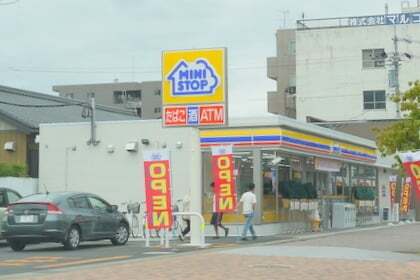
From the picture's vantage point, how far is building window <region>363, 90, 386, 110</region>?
218 feet

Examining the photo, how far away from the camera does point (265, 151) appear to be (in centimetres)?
2788

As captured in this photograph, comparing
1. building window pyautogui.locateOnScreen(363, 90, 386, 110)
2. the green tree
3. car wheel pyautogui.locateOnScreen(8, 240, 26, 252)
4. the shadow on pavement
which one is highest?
building window pyautogui.locateOnScreen(363, 90, 386, 110)

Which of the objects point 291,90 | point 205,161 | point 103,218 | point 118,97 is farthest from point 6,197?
point 118,97

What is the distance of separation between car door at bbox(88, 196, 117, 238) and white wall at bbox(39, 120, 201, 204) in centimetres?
637

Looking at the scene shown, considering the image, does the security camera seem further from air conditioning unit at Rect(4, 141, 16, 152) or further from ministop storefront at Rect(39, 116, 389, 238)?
air conditioning unit at Rect(4, 141, 16, 152)

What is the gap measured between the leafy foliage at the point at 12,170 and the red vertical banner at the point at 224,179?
9.43 m

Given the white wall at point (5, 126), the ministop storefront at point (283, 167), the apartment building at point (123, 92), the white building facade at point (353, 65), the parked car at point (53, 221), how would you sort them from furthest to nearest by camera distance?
the apartment building at point (123, 92)
the white building facade at point (353, 65)
the white wall at point (5, 126)
the ministop storefront at point (283, 167)
the parked car at point (53, 221)

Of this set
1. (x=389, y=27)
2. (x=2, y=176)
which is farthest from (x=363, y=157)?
(x=389, y=27)

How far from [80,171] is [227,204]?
7.67 metres

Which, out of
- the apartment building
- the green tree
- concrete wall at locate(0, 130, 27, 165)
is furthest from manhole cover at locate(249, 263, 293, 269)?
the apartment building

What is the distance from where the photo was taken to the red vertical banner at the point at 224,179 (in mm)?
24445

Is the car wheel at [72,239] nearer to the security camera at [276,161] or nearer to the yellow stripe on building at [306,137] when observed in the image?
the yellow stripe on building at [306,137]

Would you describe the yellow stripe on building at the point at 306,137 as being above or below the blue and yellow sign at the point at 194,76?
below

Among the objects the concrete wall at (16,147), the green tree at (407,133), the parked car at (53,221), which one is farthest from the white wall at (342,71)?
the parked car at (53,221)
